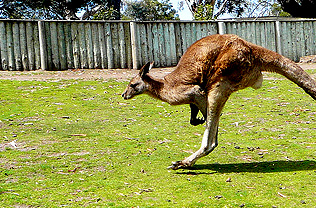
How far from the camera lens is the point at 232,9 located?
3934 centimetres

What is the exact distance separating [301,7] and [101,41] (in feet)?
62.3

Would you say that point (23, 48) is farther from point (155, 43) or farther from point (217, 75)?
point (217, 75)

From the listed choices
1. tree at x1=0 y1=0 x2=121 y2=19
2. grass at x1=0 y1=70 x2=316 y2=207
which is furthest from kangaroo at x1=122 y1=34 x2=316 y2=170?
tree at x1=0 y1=0 x2=121 y2=19

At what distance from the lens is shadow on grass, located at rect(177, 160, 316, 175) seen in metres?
6.20

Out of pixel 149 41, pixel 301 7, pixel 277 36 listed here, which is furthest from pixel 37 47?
pixel 301 7

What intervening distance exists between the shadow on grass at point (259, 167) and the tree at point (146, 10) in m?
29.3

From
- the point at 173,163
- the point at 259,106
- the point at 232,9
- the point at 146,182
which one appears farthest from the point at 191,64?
the point at 232,9

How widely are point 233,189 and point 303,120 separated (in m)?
4.21

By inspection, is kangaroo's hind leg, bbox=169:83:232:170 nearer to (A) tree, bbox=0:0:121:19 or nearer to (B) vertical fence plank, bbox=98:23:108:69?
(B) vertical fence plank, bbox=98:23:108:69

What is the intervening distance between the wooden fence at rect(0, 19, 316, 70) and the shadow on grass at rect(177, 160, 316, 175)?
8840 millimetres

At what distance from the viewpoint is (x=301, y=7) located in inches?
1161

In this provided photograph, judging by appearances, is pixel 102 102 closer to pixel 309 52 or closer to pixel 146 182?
pixel 146 182

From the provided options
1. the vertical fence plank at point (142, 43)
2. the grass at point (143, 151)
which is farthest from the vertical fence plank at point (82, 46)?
the grass at point (143, 151)

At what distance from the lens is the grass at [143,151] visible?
523cm
